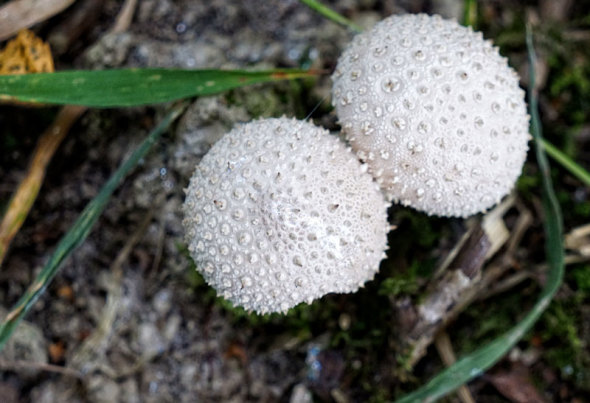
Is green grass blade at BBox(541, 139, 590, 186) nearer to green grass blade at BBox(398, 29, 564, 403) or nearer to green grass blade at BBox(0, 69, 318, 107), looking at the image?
green grass blade at BBox(398, 29, 564, 403)

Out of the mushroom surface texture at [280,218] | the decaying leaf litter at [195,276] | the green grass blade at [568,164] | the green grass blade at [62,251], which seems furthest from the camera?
the green grass blade at [568,164]

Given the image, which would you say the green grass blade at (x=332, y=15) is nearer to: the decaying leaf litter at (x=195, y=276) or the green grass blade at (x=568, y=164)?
the decaying leaf litter at (x=195, y=276)

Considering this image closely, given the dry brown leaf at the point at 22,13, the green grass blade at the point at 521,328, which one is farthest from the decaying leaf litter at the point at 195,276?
the green grass blade at the point at 521,328

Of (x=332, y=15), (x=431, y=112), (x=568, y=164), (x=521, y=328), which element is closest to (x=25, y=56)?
(x=332, y=15)

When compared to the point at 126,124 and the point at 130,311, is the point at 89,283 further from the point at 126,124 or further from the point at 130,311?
the point at 126,124

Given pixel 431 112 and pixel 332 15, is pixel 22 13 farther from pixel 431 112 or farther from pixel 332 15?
pixel 431 112

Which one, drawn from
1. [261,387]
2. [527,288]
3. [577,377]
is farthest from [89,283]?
[577,377]
